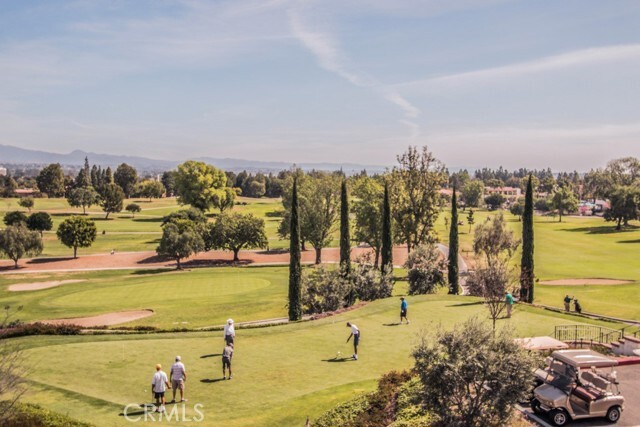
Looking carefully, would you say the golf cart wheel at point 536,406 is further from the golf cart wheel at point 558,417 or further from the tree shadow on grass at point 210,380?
the tree shadow on grass at point 210,380

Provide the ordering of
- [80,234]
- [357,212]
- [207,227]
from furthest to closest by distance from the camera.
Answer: [207,227]
[80,234]
[357,212]

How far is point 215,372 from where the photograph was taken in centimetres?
2194

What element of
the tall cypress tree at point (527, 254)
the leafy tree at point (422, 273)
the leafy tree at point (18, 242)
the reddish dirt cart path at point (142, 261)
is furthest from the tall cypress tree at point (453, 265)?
the leafy tree at point (18, 242)

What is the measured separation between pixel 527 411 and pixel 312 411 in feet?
25.2

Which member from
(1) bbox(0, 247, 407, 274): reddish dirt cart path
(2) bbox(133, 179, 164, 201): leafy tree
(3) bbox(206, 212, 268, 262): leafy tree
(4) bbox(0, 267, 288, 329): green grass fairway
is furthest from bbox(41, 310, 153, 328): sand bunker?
(2) bbox(133, 179, 164, 201): leafy tree

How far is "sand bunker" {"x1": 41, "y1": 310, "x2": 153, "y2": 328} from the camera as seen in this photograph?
4052 centimetres

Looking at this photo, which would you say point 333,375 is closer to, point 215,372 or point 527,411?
point 215,372

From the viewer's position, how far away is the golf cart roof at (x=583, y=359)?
16.6m

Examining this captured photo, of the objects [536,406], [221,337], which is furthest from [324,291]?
[536,406]

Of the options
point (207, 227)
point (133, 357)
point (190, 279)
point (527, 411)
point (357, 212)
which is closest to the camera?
point (527, 411)

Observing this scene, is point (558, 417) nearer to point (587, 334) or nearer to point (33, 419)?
point (587, 334)

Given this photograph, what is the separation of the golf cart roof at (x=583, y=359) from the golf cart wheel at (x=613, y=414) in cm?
138

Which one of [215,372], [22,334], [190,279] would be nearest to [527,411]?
[215,372]

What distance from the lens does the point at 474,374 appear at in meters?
14.1
